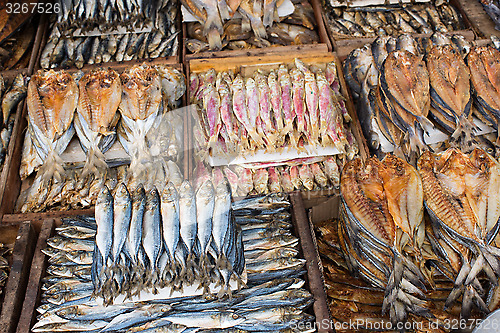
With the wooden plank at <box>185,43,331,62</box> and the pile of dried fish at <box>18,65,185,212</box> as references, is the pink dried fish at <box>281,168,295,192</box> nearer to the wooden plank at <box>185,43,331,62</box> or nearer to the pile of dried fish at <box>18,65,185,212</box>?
the pile of dried fish at <box>18,65,185,212</box>

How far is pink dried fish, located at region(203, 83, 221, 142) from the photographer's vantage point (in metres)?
3.14

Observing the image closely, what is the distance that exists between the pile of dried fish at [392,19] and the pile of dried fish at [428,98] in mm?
1066

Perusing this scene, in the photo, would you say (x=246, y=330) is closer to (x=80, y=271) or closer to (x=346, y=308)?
(x=346, y=308)

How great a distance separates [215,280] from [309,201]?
3.72 feet

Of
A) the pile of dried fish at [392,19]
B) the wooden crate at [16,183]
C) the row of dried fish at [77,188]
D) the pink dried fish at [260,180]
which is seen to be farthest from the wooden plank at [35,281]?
the pile of dried fish at [392,19]

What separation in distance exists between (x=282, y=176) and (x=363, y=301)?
3.73ft

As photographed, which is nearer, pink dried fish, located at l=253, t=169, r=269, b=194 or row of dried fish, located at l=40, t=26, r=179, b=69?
pink dried fish, located at l=253, t=169, r=269, b=194

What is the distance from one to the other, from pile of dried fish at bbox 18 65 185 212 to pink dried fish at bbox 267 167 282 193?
753 mm

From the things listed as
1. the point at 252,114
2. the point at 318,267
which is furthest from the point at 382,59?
the point at 318,267

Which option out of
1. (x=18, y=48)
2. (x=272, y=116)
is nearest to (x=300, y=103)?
(x=272, y=116)

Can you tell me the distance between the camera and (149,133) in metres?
3.12

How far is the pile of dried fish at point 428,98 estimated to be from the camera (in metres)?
3.00

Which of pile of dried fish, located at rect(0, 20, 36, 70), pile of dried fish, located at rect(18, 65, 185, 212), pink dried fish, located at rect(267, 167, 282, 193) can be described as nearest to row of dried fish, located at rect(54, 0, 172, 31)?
pile of dried fish, located at rect(0, 20, 36, 70)

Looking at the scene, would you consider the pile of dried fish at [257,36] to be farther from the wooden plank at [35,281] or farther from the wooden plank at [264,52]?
the wooden plank at [35,281]
